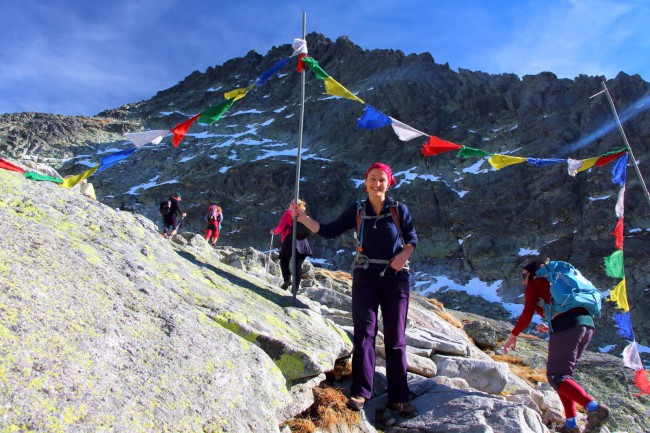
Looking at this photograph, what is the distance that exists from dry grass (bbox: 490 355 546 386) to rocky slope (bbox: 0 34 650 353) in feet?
141

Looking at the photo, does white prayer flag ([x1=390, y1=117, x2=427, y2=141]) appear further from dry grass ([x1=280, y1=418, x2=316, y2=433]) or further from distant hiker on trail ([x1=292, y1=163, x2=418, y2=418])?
dry grass ([x1=280, y1=418, x2=316, y2=433])

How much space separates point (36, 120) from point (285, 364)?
155931mm

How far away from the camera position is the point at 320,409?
3.87m

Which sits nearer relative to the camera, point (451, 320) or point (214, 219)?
point (451, 320)

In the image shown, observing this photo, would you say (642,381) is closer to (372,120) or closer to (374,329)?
(372,120)

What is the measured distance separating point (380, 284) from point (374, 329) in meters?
0.48

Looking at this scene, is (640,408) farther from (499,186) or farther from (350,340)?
(499,186)

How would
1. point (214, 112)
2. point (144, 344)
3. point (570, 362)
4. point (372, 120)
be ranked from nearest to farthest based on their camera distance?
point (144, 344), point (570, 362), point (214, 112), point (372, 120)

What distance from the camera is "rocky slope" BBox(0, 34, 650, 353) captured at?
71.0 metres

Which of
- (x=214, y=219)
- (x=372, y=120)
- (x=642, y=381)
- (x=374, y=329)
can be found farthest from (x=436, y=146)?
(x=214, y=219)

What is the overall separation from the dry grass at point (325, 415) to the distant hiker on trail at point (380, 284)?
121 millimetres

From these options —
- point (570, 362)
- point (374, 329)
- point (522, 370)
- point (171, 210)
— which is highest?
point (171, 210)

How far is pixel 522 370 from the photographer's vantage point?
36.2 feet

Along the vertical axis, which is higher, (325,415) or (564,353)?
(564,353)
